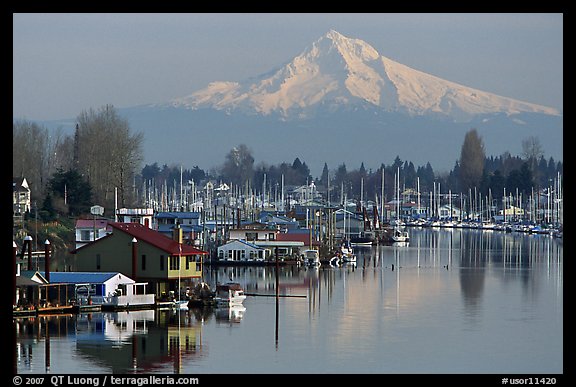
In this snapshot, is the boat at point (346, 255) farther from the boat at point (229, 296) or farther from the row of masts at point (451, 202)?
the row of masts at point (451, 202)

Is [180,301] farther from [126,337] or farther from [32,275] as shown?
[126,337]

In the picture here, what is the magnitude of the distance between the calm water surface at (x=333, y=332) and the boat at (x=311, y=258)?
6085 millimetres

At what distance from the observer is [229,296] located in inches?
1165

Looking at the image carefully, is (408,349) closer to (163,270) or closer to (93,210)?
(163,270)

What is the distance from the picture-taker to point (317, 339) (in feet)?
80.5

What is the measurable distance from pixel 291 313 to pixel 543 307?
645cm

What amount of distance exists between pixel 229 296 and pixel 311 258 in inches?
668

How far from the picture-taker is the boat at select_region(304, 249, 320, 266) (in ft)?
151

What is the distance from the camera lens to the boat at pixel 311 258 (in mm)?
45975

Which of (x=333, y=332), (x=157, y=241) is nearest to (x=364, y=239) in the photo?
(x=157, y=241)

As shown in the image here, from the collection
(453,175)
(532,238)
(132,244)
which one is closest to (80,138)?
(532,238)

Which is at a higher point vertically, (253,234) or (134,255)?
(253,234)

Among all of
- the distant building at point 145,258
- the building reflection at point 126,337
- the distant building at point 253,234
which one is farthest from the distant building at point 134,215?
the building reflection at point 126,337
